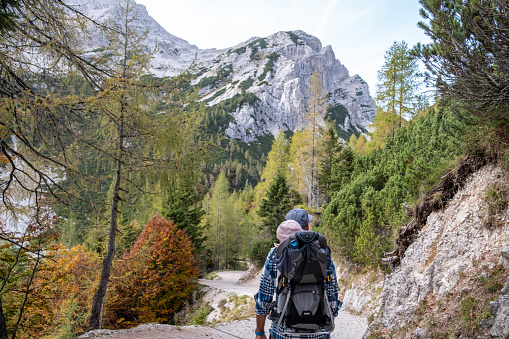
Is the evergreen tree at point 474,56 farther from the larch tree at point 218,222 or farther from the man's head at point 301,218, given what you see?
the larch tree at point 218,222

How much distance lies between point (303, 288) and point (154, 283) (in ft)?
45.8

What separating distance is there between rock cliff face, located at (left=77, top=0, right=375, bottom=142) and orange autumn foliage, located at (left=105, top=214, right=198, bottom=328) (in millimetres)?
108471

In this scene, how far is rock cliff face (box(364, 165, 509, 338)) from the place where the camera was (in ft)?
10.8

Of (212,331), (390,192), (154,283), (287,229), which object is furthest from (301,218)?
(154,283)

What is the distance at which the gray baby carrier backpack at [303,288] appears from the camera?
210 centimetres

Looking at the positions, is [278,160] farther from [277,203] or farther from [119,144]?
[119,144]

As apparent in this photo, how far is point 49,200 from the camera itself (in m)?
3.93

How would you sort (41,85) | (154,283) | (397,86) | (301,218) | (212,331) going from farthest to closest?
(397,86)
(154,283)
(212,331)
(41,85)
(301,218)

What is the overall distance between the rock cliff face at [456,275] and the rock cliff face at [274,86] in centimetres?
11538

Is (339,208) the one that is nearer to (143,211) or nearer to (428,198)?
(428,198)

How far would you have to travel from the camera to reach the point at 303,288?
213 cm

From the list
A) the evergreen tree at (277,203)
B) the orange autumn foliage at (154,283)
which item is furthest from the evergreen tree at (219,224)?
the orange autumn foliage at (154,283)

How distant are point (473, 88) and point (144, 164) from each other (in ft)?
21.1

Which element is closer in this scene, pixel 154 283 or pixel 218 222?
pixel 154 283
